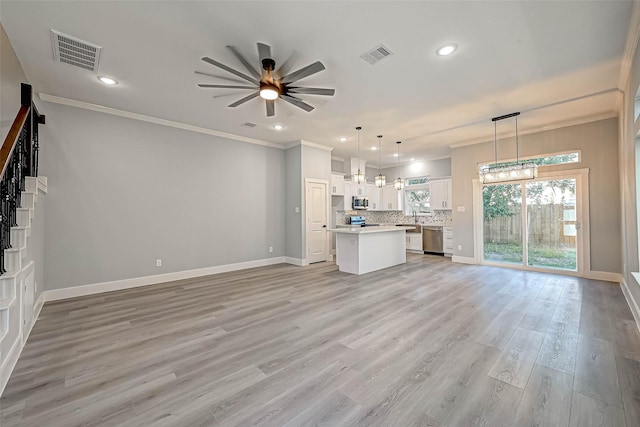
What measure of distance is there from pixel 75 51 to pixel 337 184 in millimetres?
6115

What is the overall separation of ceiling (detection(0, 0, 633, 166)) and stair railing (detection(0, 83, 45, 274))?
0.72 m

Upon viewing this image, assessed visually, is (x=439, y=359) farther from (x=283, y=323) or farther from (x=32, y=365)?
(x=32, y=365)

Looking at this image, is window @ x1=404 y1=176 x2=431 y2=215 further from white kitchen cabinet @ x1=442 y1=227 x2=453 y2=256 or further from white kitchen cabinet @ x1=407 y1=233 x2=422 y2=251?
white kitchen cabinet @ x1=442 y1=227 x2=453 y2=256

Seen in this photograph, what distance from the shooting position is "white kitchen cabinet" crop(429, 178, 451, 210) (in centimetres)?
832

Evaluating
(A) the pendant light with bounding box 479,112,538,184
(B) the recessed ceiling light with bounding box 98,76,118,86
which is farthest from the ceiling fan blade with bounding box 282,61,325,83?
(A) the pendant light with bounding box 479,112,538,184

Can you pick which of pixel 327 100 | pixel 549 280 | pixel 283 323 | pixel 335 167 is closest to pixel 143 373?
pixel 283 323

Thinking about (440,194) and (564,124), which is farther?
(440,194)

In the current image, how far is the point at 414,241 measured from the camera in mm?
8812

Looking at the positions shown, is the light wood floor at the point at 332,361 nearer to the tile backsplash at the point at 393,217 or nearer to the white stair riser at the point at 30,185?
the white stair riser at the point at 30,185

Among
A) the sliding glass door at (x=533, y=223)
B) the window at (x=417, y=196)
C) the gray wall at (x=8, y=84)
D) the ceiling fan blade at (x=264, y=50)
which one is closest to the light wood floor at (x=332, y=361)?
the sliding glass door at (x=533, y=223)

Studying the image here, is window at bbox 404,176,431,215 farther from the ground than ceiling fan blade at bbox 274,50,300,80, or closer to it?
closer to it

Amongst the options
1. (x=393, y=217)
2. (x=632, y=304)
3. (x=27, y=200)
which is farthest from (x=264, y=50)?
(x=393, y=217)

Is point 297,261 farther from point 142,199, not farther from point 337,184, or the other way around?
point 142,199

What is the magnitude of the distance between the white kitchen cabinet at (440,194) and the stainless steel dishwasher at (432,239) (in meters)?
0.68
